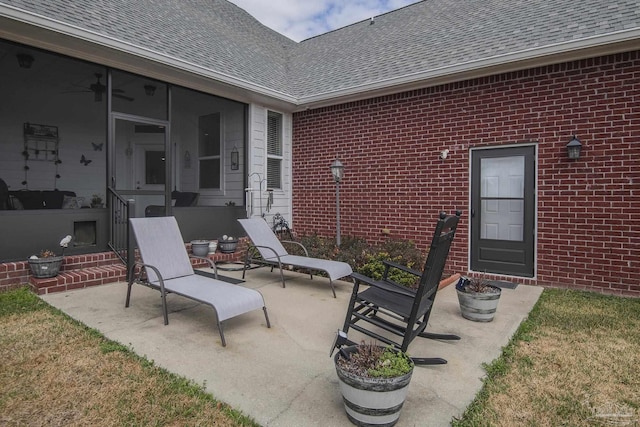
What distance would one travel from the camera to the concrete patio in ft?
7.68

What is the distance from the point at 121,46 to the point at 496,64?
5610 millimetres

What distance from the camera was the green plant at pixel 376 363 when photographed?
2.05m

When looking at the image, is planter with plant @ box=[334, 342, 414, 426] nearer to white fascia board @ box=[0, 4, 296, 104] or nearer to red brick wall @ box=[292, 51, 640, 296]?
red brick wall @ box=[292, 51, 640, 296]

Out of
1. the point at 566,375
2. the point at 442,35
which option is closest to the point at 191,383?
the point at 566,375

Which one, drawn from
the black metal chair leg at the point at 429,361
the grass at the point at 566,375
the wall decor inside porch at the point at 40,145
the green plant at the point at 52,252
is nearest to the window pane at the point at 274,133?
the green plant at the point at 52,252

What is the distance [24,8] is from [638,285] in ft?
28.9

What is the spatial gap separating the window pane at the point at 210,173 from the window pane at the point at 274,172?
1277mm

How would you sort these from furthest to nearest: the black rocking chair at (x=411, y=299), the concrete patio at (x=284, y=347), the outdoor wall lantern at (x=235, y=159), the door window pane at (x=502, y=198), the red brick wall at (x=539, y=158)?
the outdoor wall lantern at (x=235, y=159) → the door window pane at (x=502, y=198) → the red brick wall at (x=539, y=158) → the black rocking chair at (x=411, y=299) → the concrete patio at (x=284, y=347)

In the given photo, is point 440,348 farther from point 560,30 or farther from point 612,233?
point 560,30

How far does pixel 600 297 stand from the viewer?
5031mm

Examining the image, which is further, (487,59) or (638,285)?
(487,59)

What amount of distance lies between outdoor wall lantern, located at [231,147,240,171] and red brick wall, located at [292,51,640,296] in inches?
75.5

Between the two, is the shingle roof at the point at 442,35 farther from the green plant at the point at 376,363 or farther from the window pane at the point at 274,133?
the green plant at the point at 376,363

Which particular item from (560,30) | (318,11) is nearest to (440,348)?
(560,30)
